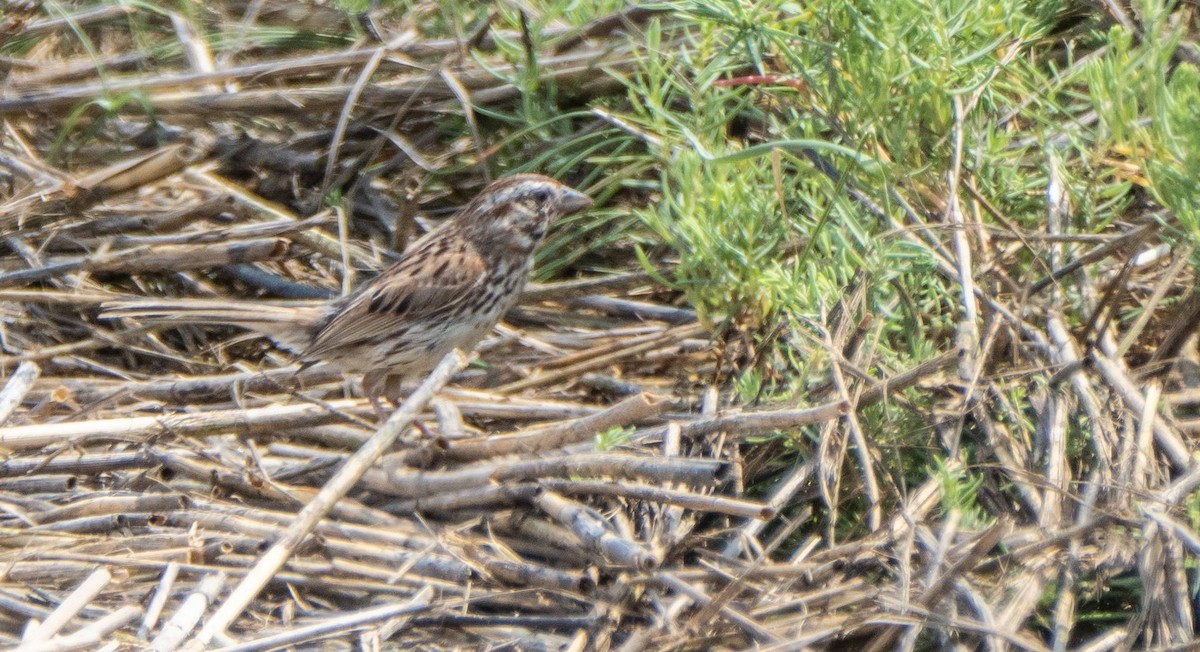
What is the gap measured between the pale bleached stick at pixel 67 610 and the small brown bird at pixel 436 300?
1.31 metres

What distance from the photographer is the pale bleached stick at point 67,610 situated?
298cm

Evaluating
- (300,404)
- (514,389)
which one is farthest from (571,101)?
(300,404)

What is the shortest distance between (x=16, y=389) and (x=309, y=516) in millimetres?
1281

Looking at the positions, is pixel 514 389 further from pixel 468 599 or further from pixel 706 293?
pixel 468 599

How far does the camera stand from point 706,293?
384cm

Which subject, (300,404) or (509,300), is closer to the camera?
(300,404)

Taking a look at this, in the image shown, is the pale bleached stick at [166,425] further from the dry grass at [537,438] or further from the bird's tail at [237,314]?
the bird's tail at [237,314]

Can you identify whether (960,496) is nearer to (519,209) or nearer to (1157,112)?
(1157,112)

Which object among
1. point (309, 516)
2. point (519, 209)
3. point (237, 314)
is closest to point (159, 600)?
point (309, 516)

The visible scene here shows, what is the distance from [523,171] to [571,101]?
28 centimetres

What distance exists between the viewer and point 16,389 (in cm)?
395

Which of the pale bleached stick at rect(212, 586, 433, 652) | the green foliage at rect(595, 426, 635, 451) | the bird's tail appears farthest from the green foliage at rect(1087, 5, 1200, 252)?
the bird's tail

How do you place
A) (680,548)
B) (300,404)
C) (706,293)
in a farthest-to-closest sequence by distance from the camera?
(300,404), (706,293), (680,548)

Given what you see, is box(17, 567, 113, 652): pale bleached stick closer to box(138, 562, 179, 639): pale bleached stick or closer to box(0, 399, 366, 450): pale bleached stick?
box(138, 562, 179, 639): pale bleached stick
